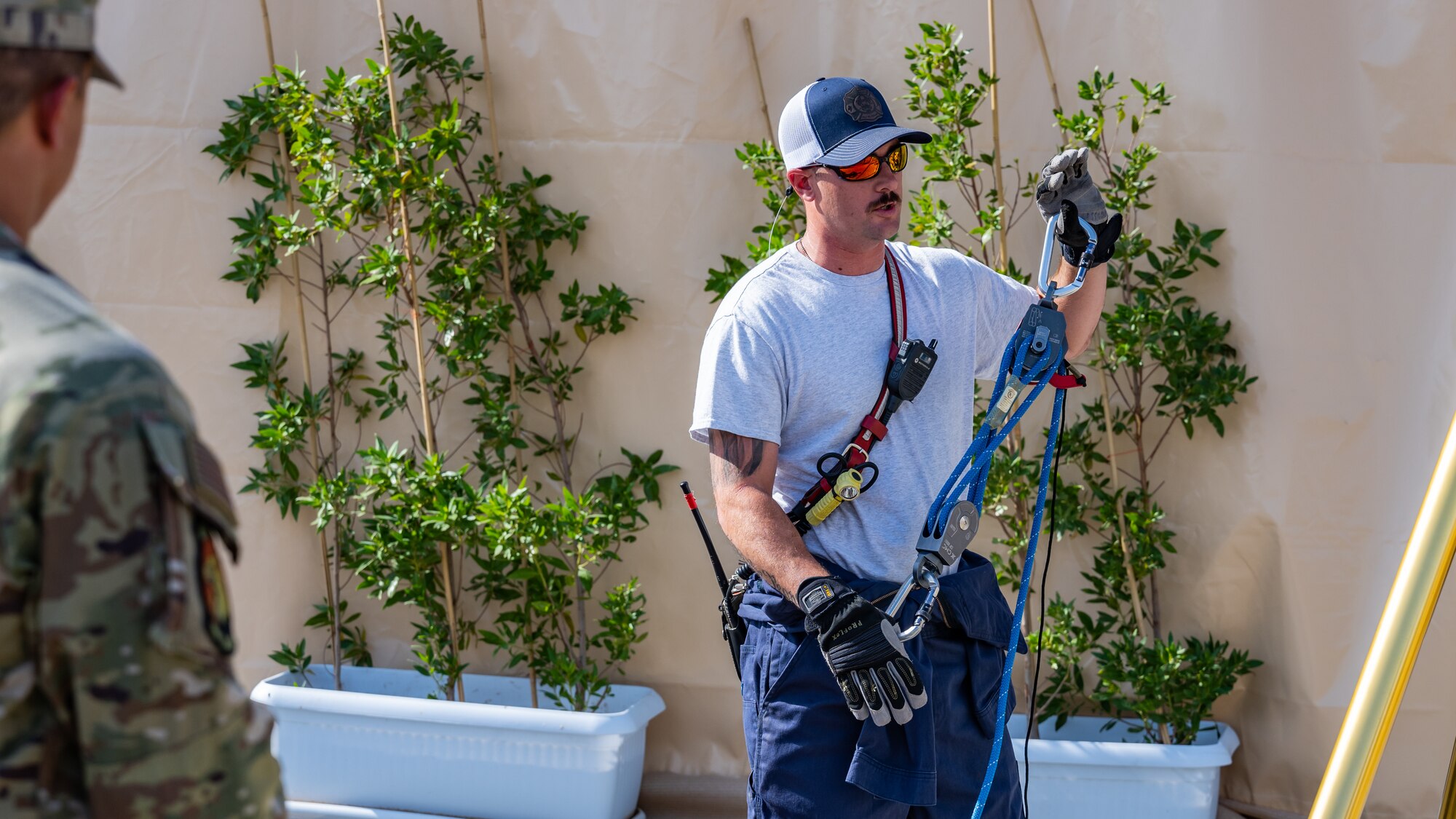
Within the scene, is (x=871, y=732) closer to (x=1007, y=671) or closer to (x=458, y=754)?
(x=1007, y=671)

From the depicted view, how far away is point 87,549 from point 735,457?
1151 millimetres

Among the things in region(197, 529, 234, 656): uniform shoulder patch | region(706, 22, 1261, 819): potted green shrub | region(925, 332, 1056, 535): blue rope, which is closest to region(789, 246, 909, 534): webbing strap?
region(925, 332, 1056, 535): blue rope

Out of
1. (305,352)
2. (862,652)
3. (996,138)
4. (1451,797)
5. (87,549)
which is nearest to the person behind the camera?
(87,549)

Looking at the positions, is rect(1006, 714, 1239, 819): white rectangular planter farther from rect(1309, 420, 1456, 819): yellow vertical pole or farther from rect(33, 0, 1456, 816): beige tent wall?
rect(1309, 420, 1456, 819): yellow vertical pole

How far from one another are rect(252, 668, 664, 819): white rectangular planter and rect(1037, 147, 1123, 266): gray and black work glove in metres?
1.56

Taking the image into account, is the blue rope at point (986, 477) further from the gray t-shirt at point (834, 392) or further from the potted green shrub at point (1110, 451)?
the potted green shrub at point (1110, 451)

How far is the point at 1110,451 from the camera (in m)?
2.88

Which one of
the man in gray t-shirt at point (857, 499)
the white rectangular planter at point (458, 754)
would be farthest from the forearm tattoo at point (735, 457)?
the white rectangular planter at point (458, 754)

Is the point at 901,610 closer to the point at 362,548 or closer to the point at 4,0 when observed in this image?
the point at 4,0

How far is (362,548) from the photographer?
311cm

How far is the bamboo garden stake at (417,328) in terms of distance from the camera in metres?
3.02

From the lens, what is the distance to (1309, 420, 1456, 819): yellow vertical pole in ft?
3.03

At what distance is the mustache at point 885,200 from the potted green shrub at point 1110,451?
820 mm

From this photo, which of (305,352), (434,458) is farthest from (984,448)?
(305,352)
